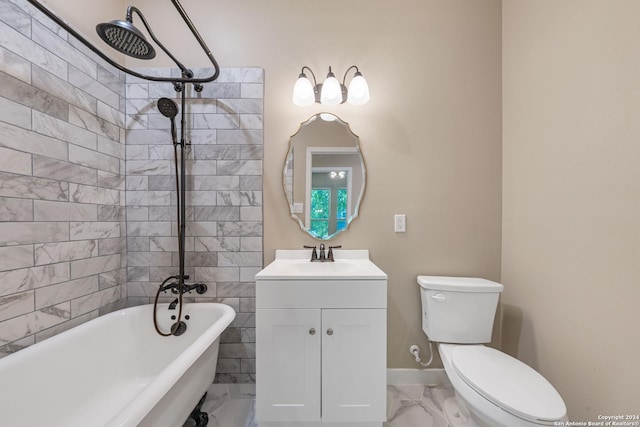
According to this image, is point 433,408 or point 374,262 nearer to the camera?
point 433,408

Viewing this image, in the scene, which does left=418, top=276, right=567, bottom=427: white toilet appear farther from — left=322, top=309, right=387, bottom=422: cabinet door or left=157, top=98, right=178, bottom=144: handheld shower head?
left=157, top=98, right=178, bottom=144: handheld shower head

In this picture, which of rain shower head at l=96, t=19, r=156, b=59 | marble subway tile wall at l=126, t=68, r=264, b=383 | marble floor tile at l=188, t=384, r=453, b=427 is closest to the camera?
rain shower head at l=96, t=19, r=156, b=59

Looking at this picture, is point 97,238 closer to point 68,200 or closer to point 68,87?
point 68,200

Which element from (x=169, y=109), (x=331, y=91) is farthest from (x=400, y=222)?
(x=169, y=109)

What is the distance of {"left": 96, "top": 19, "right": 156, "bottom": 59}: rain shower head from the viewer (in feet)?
2.74

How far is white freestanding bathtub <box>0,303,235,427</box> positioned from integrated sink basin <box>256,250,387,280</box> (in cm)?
38

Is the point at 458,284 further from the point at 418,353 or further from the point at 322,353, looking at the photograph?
the point at 322,353

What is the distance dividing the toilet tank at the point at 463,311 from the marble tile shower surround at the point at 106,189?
1161mm

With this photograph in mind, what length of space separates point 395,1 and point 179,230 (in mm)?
2053

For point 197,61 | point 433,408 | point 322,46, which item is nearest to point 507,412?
point 433,408

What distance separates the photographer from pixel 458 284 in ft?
4.62

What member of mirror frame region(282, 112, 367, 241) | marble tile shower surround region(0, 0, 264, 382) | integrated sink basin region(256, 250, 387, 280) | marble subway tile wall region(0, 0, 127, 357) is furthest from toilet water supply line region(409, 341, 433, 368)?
marble subway tile wall region(0, 0, 127, 357)

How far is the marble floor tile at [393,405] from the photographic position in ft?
4.37

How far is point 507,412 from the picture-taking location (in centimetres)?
92
